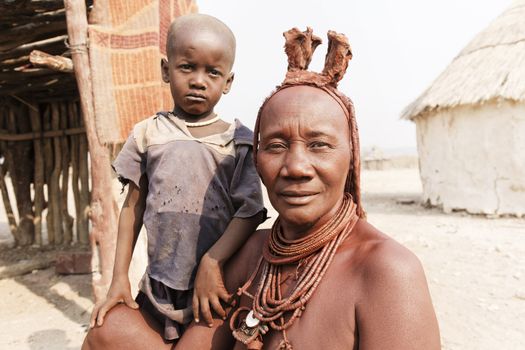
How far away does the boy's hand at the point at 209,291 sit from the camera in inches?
63.7

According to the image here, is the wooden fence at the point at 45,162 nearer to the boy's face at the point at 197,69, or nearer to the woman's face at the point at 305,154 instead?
the boy's face at the point at 197,69

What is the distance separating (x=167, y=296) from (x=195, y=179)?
0.45 meters

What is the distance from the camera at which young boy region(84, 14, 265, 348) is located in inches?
68.9

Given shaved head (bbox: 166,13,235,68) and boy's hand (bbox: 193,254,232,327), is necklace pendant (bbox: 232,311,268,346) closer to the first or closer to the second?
boy's hand (bbox: 193,254,232,327)

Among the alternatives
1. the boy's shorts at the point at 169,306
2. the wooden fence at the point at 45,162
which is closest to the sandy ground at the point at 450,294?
the wooden fence at the point at 45,162

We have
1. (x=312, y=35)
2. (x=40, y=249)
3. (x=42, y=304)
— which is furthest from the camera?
(x=40, y=249)

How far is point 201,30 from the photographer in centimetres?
180

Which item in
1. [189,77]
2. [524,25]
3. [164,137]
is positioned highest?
[524,25]

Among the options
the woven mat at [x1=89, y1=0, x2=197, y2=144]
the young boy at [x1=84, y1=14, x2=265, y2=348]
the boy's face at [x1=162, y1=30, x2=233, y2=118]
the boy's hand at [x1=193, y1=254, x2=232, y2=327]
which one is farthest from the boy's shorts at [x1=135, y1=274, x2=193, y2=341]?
the woven mat at [x1=89, y1=0, x2=197, y2=144]

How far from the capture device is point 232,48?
1.90 metres

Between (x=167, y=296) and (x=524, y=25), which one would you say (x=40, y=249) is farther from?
(x=524, y=25)

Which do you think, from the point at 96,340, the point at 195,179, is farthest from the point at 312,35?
the point at 96,340

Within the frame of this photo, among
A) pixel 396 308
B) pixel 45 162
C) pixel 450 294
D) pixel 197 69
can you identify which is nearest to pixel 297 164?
pixel 396 308

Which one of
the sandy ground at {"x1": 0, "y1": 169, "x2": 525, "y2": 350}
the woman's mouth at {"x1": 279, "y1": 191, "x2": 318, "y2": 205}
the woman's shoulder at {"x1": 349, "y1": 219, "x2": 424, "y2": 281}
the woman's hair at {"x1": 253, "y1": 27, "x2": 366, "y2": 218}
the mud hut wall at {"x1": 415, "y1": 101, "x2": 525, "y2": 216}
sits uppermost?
the woman's hair at {"x1": 253, "y1": 27, "x2": 366, "y2": 218}
